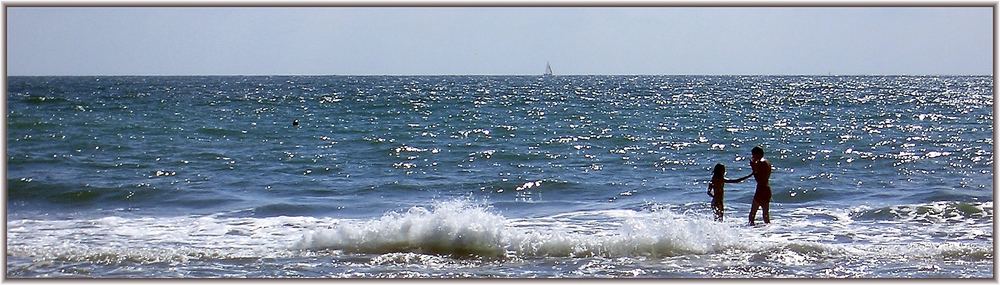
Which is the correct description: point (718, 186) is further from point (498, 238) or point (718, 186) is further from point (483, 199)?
point (483, 199)

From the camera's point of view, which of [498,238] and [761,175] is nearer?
[761,175]

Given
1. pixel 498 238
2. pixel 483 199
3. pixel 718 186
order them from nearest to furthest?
1. pixel 718 186
2. pixel 498 238
3. pixel 483 199

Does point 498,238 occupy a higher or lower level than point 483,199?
lower

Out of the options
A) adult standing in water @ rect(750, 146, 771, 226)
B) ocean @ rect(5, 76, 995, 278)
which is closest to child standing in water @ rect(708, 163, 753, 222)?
ocean @ rect(5, 76, 995, 278)

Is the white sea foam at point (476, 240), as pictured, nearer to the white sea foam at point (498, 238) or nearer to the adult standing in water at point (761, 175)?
the white sea foam at point (498, 238)

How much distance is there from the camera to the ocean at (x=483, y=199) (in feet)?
38.8

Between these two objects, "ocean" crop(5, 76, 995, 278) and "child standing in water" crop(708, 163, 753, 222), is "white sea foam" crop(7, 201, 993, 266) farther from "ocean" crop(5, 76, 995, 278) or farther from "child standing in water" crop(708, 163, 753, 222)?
"child standing in water" crop(708, 163, 753, 222)

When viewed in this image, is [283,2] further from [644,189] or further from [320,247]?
[644,189]

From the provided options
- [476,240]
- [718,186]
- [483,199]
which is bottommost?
[476,240]

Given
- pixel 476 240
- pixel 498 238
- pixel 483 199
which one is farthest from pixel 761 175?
pixel 483 199

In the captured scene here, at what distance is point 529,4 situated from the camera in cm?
1097

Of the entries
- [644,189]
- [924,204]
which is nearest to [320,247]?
[644,189]

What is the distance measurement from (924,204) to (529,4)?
27.8ft

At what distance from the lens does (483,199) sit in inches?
726
